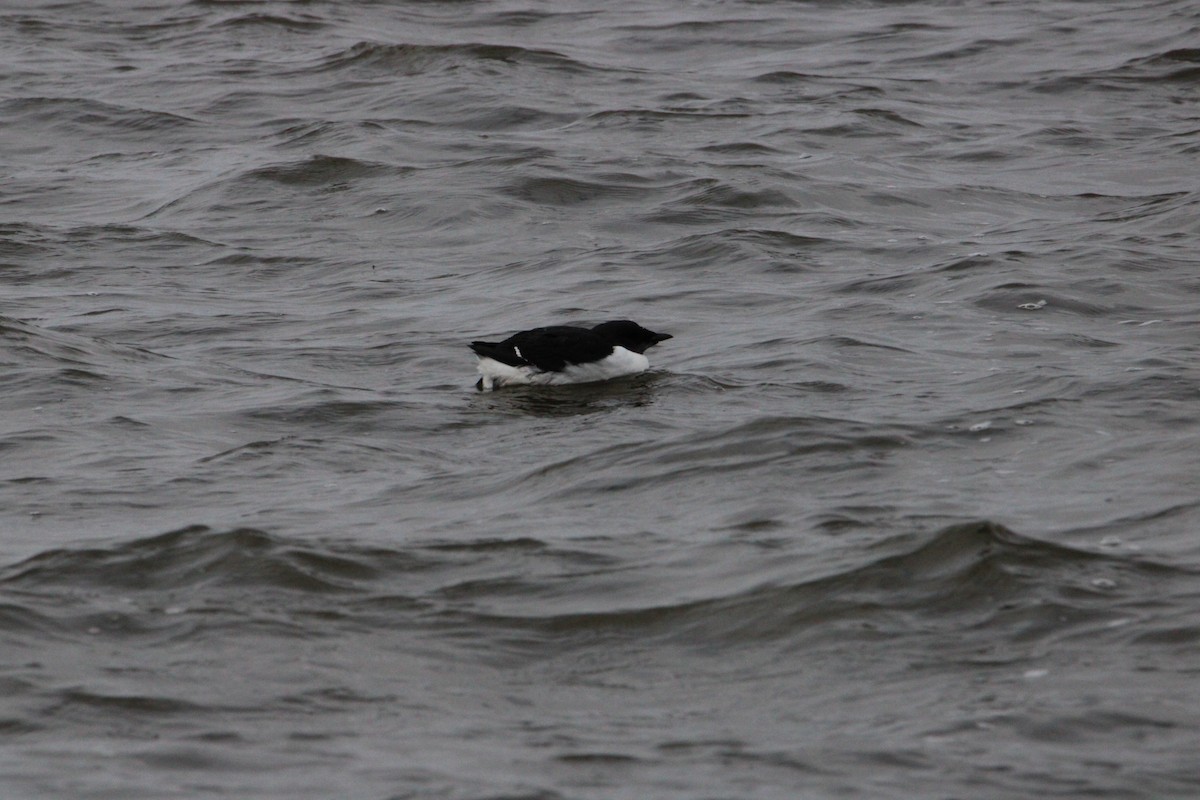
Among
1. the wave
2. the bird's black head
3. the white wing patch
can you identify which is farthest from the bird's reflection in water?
the wave

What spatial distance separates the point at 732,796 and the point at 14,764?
7.13ft

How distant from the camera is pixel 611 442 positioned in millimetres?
9047

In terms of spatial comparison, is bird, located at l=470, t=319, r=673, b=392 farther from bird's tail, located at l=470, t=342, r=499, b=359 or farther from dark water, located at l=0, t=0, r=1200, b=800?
dark water, located at l=0, t=0, r=1200, b=800

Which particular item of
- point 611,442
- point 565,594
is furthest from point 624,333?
point 565,594

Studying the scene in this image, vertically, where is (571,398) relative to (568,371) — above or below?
below

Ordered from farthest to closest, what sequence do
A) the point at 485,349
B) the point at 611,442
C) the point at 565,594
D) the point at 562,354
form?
1. the point at 562,354
2. the point at 485,349
3. the point at 611,442
4. the point at 565,594

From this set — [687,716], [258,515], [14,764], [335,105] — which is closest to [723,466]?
[258,515]

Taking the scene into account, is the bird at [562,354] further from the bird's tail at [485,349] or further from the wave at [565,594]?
the wave at [565,594]

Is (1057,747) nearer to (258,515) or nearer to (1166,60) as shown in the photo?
(258,515)

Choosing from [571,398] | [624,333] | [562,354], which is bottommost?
[571,398]

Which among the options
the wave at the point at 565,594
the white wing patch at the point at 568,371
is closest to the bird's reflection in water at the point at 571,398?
the white wing patch at the point at 568,371

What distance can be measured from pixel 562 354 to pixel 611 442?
1248 millimetres

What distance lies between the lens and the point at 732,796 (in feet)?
17.0

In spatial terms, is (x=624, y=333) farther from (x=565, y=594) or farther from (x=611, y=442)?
(x=565, y=594)
